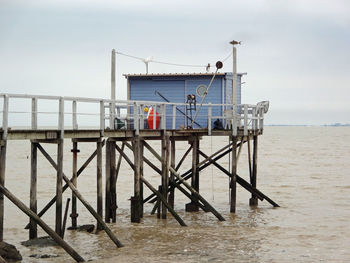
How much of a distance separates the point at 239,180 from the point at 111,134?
6895 millimetres

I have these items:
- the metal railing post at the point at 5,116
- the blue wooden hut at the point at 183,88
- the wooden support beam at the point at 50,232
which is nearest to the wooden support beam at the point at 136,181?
the blue wooden hut at the point at 183,88

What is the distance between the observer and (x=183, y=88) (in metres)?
26.4

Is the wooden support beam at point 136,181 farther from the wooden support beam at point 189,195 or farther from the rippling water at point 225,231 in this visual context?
the wooden support beam at point 189,195

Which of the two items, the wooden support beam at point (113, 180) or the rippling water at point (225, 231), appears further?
the wooden support beam at point (113, 180)

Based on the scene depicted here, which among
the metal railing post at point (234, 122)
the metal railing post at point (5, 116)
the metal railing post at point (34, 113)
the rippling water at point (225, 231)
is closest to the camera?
Answer: the metal railing post at point (5, 116)

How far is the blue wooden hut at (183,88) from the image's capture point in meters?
26.0

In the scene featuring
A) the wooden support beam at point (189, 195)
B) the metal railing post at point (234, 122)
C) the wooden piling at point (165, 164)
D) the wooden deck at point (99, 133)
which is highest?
the metal railing post at point (234, 122)

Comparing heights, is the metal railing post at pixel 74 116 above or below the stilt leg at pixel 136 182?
above

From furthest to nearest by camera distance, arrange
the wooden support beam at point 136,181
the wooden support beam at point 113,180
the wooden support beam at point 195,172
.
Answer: the wooden support beam at point 195,172 → the wooden support beam at point 113,180 → the wooden support beam at point 136,181

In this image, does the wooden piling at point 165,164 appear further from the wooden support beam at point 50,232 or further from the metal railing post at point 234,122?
the wooden support beam at point 50,232

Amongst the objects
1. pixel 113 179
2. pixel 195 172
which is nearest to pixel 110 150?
pixel 113 179

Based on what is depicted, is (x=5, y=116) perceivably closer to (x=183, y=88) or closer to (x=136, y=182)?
(x=136, y=182)

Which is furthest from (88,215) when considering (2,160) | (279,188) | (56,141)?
→ (279,188)

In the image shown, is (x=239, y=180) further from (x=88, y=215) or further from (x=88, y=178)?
(x=88, y=178)
